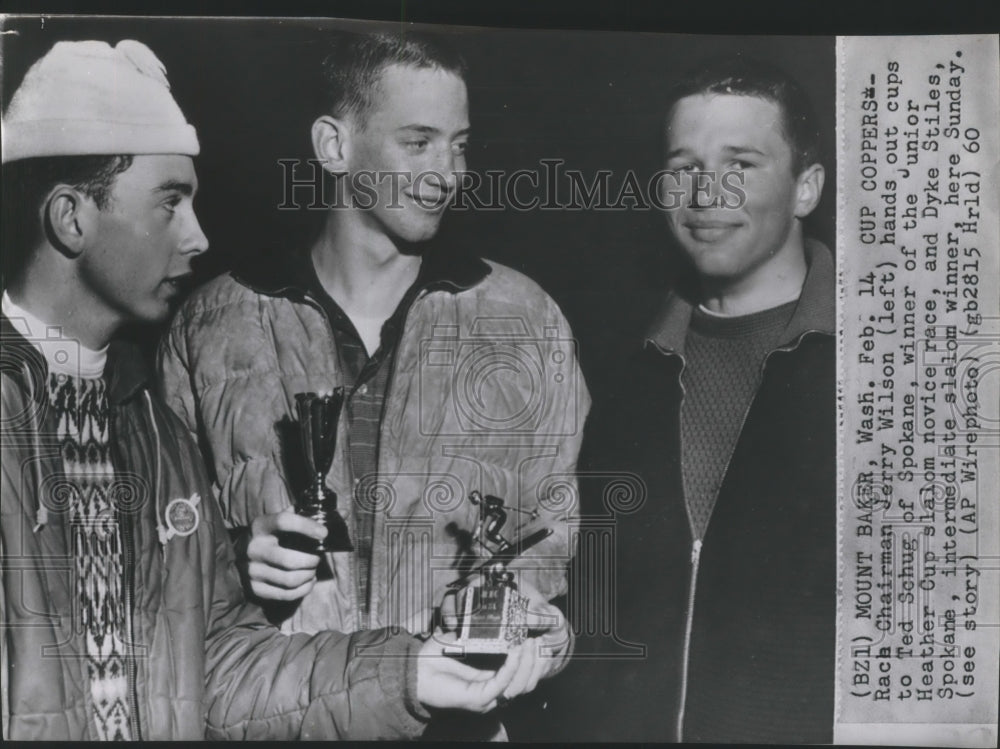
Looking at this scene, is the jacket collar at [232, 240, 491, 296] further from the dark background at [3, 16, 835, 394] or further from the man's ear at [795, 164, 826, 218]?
the man's ear at [795, 164, 826, 218]

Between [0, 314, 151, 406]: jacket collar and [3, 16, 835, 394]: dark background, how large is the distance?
36 cm

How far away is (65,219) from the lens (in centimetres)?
364

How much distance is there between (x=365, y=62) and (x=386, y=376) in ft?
3.09

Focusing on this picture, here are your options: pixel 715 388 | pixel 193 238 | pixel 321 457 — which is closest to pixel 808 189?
pixel 715 388

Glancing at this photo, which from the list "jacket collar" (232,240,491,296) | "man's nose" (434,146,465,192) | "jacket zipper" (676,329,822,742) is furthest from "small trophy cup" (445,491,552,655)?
"man's nose" (434,146,465,192)

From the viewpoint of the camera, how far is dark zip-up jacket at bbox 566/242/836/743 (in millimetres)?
3740

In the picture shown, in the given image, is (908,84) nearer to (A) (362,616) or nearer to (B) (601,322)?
(B) (601,322)

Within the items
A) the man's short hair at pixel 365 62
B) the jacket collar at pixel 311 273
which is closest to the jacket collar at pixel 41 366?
the jacket collar at pixel 311 273

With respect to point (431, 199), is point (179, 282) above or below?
below

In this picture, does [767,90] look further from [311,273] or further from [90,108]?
[90,108]

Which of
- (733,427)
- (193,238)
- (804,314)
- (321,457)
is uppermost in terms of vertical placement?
(193,238)

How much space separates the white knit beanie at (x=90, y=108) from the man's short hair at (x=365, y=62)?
0.48 m

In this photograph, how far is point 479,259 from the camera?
3738 millimetres

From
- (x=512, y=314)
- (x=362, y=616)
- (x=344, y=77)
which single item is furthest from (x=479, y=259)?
(x=362, y=616)
